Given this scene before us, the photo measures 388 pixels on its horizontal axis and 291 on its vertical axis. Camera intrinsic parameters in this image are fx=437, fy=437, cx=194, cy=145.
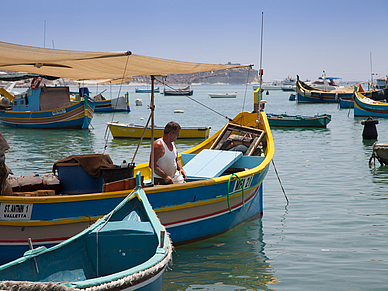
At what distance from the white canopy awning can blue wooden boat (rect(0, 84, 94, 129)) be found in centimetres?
2203

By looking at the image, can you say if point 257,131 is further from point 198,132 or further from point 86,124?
point 86,124

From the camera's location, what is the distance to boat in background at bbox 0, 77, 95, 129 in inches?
1159

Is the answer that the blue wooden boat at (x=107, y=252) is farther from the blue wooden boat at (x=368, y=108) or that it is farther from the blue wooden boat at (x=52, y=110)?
the blue wooden boat at (x=368, y=108)

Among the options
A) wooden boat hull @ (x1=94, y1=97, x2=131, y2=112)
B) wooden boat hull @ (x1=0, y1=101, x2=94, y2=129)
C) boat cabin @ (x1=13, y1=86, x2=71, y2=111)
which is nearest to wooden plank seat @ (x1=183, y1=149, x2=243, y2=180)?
wooden boat hull @ (x1=0, y1=101, x2=94, y2=129)

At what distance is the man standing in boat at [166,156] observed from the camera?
7414 millimetres

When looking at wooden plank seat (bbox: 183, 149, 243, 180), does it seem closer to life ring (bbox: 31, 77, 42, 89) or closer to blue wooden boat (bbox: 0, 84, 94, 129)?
blue wooden boat (bbox: 0, 84, 94, 129)

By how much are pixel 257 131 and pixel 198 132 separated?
13010 mm

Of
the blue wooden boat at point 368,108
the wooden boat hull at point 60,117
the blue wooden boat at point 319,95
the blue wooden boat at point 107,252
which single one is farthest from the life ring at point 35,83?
the blue wooden boat at point 319,95

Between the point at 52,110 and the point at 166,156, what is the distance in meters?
23.8

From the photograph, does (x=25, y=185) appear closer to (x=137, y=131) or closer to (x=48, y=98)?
(x=137, y=131)

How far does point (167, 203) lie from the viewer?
6.74 meters

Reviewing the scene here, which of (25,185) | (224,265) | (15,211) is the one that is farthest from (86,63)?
(224,265)

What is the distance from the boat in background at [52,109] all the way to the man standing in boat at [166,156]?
22876 mm

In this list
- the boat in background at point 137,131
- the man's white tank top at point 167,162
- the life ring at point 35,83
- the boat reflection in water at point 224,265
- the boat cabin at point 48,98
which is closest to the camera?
the boat reflection in water at point 224,265
